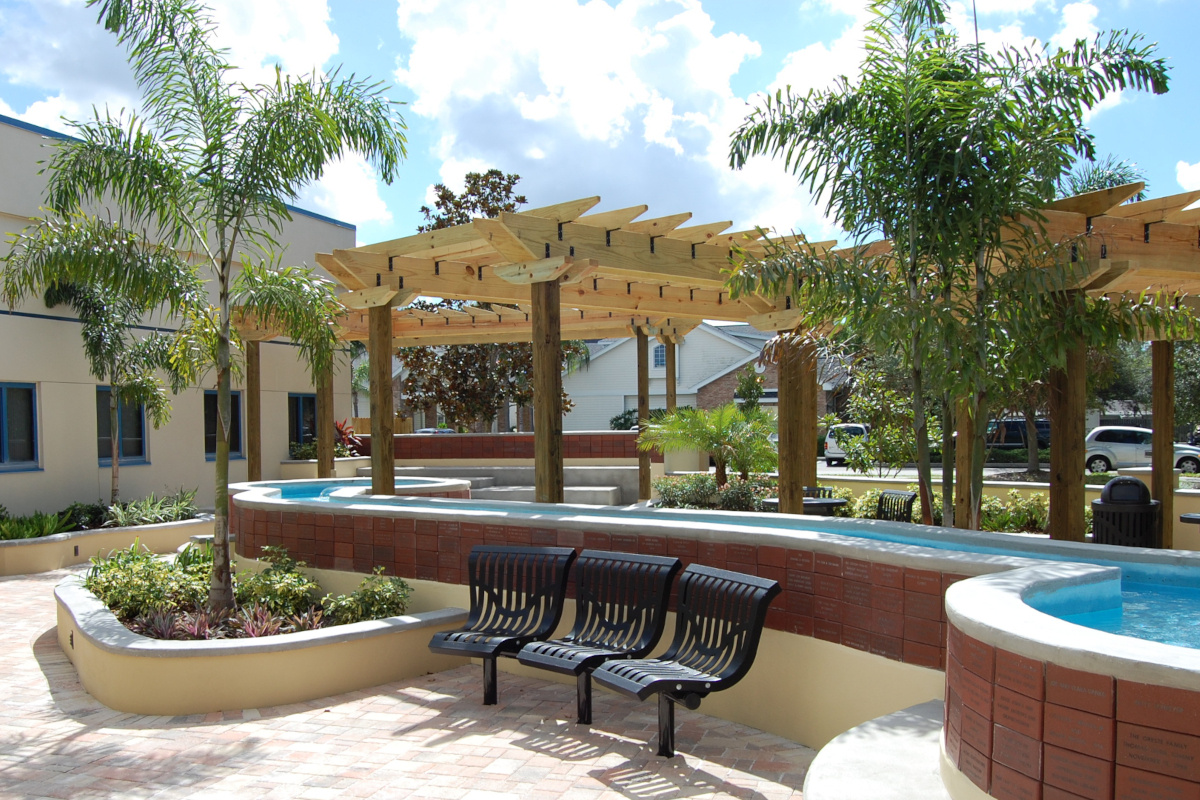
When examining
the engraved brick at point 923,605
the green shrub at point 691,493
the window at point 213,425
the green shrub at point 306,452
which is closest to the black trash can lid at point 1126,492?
the green shrub at point 691,493

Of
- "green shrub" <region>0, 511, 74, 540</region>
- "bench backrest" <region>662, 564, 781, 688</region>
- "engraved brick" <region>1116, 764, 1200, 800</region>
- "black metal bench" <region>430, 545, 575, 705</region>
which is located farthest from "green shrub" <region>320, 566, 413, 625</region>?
"green shrub" <region>0, 511, 74, 540</region>

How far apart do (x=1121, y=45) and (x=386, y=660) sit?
6.89 meters

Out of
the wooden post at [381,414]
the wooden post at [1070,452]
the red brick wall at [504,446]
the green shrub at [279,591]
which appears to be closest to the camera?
the wooden post at [1070,452]

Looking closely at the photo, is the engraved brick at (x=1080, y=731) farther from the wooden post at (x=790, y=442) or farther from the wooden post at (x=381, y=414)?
the wooden post at (x=381, y=414)

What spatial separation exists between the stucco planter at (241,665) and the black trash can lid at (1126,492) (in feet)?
22.6

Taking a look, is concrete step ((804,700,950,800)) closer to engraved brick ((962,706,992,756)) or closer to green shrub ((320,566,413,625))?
engraved brick ((962,706,992,756))

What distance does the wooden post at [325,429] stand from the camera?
1488 centimetres

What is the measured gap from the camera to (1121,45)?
252 inches

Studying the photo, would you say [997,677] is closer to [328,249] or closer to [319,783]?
[319,783]

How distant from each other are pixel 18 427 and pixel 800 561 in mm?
13422

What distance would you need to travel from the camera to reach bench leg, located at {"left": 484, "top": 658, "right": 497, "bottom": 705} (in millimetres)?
5887

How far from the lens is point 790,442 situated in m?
10.1

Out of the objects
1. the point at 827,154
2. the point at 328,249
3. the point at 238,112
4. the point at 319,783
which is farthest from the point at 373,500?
the point at 328,249

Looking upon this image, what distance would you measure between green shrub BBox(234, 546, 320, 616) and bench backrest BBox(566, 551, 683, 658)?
9.13ft
